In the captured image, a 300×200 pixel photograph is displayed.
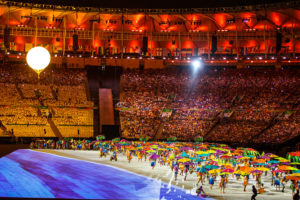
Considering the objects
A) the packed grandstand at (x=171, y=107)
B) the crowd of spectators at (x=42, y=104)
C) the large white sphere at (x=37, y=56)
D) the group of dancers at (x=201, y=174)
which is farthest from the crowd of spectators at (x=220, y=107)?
the large white sphere at (x=37, y=56)

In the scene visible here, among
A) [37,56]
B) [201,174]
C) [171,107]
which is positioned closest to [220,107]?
[171,107]

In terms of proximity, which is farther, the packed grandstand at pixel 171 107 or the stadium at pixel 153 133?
the packed grandstand at pixel 171 107

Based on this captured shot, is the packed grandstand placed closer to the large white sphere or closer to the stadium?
the stadium

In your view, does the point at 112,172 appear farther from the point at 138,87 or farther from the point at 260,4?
the point at 260,4

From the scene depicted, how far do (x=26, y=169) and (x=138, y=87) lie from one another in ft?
89.3

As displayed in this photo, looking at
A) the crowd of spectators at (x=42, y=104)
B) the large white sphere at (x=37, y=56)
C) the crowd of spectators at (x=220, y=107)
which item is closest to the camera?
the large white sphere at (x=37, y=56)

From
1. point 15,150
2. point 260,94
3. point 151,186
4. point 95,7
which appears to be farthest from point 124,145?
point 95,7

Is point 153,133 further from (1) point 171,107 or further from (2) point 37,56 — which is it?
(2) point 37,56

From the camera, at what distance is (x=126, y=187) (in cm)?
1939

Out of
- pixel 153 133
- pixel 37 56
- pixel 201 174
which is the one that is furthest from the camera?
pixel 153 133

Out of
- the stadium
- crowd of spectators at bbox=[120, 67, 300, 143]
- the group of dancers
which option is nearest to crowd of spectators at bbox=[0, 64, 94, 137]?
the stadium

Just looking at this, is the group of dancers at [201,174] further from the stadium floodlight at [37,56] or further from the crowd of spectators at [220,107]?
the stadium floodlight at [37,56]

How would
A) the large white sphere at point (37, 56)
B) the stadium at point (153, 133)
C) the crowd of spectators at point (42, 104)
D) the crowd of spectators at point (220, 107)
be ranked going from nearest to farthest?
the large white sphere at point (37, 56), the stadium at point (153, 133), the crowd of spectators at point (220, 107), the crowd of spectators at point (42, 104)

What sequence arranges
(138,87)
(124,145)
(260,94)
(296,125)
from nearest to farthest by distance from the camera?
(124,145), (296,125), (260,94), (138,87)
